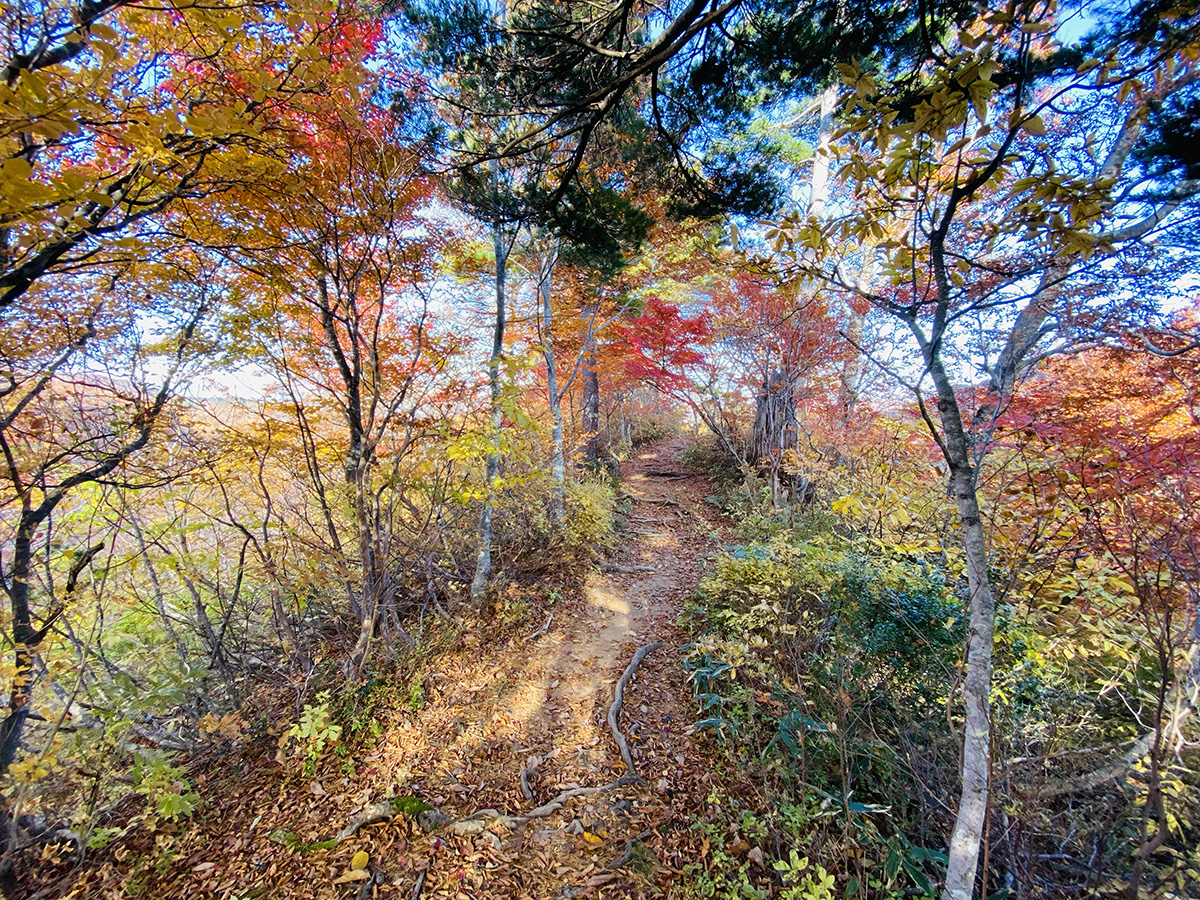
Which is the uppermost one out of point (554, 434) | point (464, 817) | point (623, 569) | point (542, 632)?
point (554, 434)

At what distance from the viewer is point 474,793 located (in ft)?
9.16

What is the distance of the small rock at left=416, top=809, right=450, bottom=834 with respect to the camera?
256 cm

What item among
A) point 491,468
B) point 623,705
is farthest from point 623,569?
point 491,468

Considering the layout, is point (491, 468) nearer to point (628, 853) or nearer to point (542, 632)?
point (542, 632)

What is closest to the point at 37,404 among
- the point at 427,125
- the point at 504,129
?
the point at 427,125

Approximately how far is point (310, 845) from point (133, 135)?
3.70 m

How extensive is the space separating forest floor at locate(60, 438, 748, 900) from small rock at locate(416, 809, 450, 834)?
0.04 meters

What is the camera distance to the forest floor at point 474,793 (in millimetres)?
2316

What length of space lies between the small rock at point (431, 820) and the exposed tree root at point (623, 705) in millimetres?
1237

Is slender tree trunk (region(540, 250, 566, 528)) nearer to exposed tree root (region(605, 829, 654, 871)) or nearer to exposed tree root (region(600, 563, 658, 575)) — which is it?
exposed tree root (region(600, 563, 658, 575))

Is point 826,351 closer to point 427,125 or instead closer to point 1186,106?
point 1186,106

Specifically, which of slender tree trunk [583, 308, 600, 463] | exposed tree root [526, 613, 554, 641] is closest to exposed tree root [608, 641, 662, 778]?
exposed tree root [526, 613, 554, 641]

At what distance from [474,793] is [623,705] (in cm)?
131

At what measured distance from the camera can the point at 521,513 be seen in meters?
5.52
